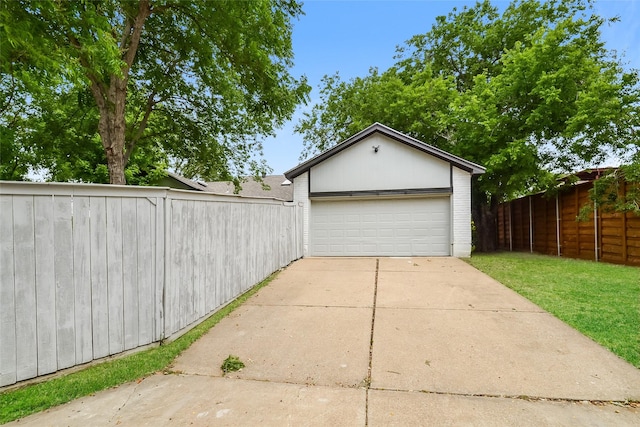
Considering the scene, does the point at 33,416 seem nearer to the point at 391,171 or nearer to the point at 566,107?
the point at 391,171

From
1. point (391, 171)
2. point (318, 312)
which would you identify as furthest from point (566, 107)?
point (318, 312)

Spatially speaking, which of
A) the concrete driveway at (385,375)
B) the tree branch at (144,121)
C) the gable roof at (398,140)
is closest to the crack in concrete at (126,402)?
the concrete driveway at (385,375)

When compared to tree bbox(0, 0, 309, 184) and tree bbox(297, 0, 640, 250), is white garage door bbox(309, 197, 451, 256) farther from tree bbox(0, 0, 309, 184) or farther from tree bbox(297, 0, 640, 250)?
tree bbox(0, 0, 309, 184)

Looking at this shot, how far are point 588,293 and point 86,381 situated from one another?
7.65 meters

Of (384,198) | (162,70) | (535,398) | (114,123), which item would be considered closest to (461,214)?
(384,198)

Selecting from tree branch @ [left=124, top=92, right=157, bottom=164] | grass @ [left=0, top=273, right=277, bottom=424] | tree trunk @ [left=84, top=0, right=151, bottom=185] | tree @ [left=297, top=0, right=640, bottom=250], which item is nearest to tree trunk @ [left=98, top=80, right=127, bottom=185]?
tree trunk @ [left=84, top=0, right=151, bottom=185]

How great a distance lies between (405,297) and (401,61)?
17388mm

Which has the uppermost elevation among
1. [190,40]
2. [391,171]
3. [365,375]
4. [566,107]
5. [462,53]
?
[462,53]

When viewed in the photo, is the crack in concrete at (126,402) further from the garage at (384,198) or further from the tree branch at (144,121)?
the tree branch at (144,121)

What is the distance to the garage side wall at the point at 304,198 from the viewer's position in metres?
11.0

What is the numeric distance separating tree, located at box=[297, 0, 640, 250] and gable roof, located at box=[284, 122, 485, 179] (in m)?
1.47

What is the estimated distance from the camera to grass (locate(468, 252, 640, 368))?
12.6 feet

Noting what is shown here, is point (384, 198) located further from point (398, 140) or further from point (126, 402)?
point (126, 402)

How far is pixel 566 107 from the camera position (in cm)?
1095
